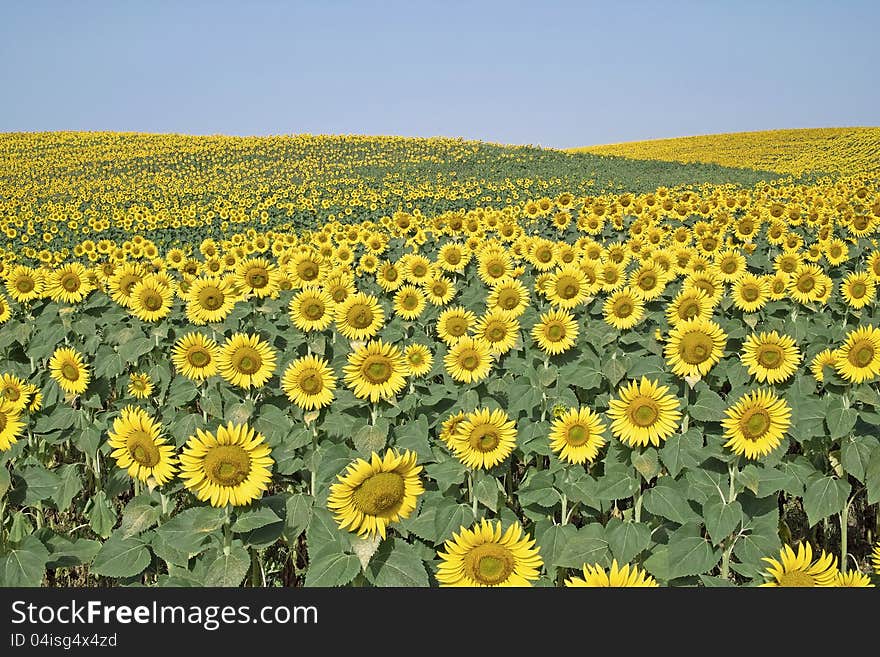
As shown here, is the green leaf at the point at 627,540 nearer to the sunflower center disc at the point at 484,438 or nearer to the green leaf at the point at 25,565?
the sunflower center disc at the point at 484,438

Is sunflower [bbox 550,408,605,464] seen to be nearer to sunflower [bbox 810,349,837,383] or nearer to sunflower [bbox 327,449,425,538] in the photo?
sunflower [bbox 327,449,425,538]

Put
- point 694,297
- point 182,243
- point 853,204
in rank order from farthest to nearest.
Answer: point 182,243 → point 853,204 → point 694,297

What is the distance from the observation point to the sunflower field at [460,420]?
9.76ft

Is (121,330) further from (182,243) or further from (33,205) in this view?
(33,205)

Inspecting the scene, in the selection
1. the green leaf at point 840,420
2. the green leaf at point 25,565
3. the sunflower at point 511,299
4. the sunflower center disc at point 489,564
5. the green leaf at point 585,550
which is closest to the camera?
the sunflower center disc at point 489,564

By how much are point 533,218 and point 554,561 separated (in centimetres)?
921

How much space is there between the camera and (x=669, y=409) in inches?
144

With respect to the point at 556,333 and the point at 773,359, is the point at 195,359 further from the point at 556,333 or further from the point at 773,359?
the point at 773,359

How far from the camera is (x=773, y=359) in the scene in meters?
4.36

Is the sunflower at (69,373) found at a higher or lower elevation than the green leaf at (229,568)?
higher

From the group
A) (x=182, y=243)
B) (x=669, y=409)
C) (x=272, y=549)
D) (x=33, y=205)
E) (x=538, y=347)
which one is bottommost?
(x=272, y=549)

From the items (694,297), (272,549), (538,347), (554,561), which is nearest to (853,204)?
(694,297)

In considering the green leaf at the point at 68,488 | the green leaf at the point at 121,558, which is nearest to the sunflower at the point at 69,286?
the green leaf at the point at 68,488

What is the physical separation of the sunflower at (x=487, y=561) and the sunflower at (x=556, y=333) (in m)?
2.91
